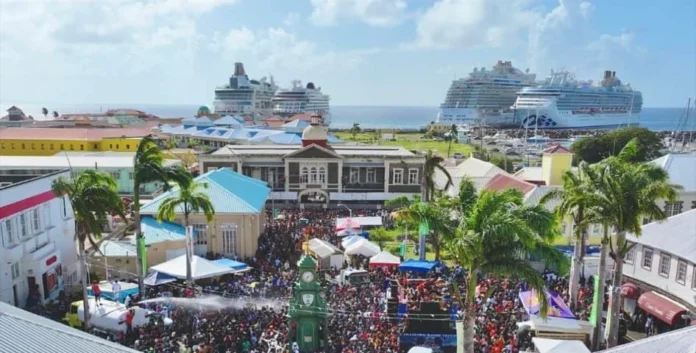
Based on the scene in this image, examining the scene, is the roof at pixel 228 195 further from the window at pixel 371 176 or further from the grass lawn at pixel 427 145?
the grass lawn at pixel 427 145

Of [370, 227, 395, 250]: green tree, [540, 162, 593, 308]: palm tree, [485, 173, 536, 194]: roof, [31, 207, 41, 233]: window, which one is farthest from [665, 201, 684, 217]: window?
[31, 207, 41, 233]: window

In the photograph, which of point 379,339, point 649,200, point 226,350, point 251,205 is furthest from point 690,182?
point 226,350

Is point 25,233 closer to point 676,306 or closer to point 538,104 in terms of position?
point 676,306

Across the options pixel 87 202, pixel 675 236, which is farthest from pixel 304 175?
pixel 675 236

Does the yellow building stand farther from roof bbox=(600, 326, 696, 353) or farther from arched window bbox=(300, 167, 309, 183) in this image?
roof bbox=(600, 326, 696, 353)

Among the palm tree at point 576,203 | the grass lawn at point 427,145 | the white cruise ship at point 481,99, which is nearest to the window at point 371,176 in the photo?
the palm tree at point 576,203

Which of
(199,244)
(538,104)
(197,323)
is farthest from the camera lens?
(538,104)

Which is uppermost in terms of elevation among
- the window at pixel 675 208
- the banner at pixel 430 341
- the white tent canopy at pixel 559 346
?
the window at pixel 675 208

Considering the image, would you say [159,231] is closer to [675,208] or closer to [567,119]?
[675,208]
